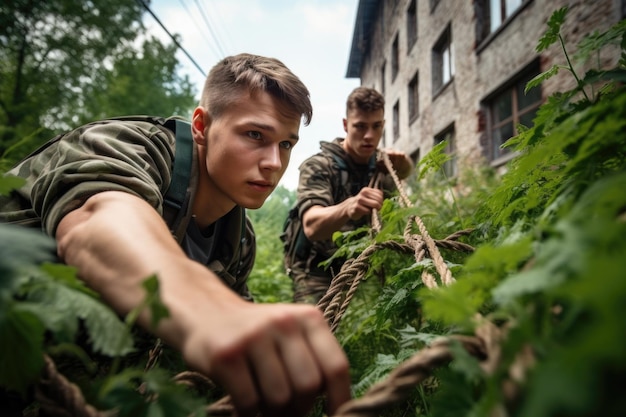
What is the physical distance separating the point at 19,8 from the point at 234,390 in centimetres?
1497

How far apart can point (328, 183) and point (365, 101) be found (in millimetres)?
990

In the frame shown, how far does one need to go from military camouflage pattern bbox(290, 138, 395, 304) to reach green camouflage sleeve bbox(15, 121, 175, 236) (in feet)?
6.15

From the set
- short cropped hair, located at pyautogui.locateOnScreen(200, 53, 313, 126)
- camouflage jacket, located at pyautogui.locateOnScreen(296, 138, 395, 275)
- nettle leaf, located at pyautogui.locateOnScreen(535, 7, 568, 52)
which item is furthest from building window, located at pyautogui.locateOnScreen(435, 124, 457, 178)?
nettle leaf, located at pyautogui.locateOnScreen(535, 7, 568, 52)

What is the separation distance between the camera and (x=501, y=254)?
1.54 feet

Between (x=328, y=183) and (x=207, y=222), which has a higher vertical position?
(x=328, y=183)

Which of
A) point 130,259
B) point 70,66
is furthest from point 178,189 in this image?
point 70,66

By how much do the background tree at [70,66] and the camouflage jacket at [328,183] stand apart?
354 inches

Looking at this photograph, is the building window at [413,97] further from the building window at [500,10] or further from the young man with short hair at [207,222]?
the young man with short hair at [207,222]

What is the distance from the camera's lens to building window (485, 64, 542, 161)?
677 cm

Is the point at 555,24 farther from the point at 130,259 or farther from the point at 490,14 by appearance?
the point at 490,14

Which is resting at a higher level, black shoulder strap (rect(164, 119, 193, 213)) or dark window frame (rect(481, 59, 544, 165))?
Answer: dark window frame (rect(481, 59, 544, 165))

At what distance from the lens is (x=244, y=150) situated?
5.47 feet

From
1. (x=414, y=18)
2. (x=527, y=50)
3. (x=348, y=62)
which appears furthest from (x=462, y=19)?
(x=348, y=62)

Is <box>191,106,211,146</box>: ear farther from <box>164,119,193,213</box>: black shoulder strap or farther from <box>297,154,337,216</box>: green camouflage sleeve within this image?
<box>297,154,337,216</box>: green camouflage sleeve
